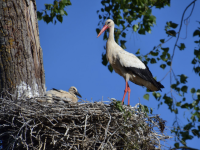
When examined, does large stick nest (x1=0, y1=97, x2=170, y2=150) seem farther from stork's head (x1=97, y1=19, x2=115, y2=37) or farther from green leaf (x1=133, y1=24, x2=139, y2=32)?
green leaf (x1=133, y1=24, x2=139, y2=32)

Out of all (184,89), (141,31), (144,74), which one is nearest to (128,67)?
(144,74)

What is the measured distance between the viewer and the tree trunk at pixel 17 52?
12.1ft

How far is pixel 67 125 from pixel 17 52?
1169 mm

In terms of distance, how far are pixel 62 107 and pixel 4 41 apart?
116 centimetres

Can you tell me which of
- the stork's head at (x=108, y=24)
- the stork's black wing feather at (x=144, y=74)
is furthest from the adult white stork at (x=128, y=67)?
the stork's head at (x=108, y=24)

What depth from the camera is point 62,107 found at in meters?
3.42

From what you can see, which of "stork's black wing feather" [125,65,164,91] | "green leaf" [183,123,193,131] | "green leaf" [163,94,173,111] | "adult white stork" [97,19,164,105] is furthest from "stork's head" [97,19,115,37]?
"green leaf" [183,123,193,131]

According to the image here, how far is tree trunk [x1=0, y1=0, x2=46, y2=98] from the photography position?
3.69 metres

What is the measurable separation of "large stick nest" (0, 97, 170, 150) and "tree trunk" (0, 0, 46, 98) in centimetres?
30

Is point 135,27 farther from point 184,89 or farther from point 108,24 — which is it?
point 184,89

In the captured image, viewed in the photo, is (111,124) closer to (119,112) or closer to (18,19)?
(119,112)

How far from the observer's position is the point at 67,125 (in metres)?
3.35

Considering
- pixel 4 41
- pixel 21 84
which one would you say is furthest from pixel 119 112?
pixel 4 41

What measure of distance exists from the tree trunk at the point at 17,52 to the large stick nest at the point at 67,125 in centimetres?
30
